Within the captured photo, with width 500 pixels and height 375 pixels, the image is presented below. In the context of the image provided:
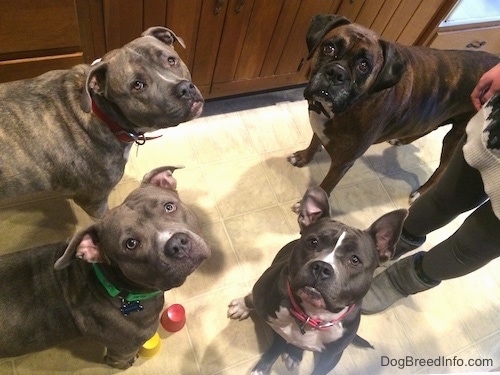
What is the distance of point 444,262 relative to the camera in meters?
2.24

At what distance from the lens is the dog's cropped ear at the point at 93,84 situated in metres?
1.91

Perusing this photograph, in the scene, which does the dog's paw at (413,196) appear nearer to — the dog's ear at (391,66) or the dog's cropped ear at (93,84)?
the dog's ear at (391,66)

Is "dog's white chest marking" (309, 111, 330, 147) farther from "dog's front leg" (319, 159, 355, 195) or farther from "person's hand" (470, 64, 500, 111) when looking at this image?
"person's hand" (470, 64, 500, 111)

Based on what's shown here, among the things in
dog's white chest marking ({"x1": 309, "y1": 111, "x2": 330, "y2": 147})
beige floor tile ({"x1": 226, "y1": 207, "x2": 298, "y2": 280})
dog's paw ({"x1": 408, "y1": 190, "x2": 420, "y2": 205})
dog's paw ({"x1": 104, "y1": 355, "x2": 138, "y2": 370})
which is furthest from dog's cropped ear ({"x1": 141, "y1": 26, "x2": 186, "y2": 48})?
dog's paw ({"x1": 408, "y1": 190, "x2": 420, "y2": 205})

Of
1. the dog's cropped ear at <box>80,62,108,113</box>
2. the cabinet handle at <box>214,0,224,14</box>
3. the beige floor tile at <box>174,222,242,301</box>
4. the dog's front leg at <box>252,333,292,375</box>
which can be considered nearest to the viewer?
the dog's cropped ear at <box>80,62,108,113</box>

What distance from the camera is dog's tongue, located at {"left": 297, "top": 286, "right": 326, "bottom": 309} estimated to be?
1837 millimetres

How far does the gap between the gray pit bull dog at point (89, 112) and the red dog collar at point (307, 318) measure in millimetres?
1007

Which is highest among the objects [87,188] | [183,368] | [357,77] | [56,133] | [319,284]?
[357,77]

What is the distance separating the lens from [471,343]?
9.30 ft

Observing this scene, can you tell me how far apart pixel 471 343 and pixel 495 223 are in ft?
4.41

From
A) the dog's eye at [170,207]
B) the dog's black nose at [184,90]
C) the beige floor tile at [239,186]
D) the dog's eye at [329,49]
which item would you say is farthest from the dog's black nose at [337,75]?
the beige floor tile at [239,186]

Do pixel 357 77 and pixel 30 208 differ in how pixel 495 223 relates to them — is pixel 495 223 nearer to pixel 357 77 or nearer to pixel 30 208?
pixel 357 77

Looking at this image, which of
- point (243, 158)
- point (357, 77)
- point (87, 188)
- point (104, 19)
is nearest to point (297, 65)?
point (243, 158)

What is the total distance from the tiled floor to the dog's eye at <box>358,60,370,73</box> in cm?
118
